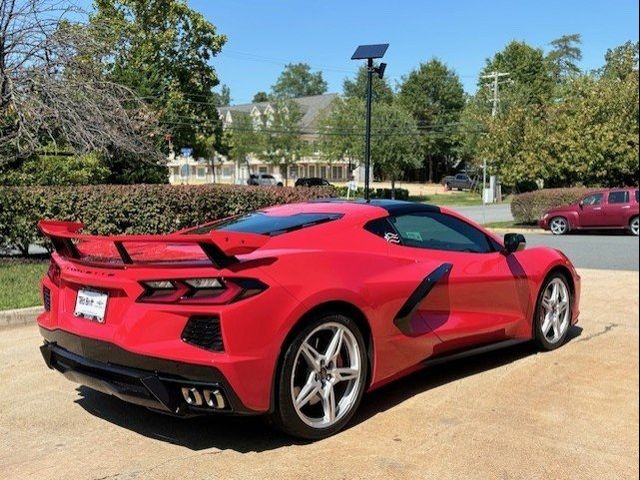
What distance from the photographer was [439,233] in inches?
202

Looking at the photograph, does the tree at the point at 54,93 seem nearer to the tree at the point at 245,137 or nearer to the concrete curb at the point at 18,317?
the concrete curb at the point at 18,317

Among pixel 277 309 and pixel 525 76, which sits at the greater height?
pixel 525 76

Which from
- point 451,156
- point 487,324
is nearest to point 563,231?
Answer: point 487,324

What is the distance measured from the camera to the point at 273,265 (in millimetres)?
3721

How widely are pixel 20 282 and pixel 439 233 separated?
6383mm

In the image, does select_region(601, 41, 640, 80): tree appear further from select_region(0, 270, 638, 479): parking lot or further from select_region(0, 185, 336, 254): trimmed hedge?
select_region(0, 185, 336, 254): trimmed hedge

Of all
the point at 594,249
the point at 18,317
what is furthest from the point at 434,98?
the point at 18,317

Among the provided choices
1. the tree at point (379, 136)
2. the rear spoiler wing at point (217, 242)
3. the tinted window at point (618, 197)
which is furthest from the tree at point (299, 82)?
the rear spoiler wing at point (217, 242)

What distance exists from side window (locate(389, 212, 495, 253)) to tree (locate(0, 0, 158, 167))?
328 inches

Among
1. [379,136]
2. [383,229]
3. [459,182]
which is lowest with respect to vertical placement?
[383,229]

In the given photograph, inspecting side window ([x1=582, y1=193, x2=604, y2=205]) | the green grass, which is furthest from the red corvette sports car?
side window ([x1=582, y1=193, x2=604, y2=205])

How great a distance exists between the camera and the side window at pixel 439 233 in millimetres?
4793

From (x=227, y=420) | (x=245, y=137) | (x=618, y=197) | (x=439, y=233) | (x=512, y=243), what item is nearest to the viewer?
(x=227, y=420)

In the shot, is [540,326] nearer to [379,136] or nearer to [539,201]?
[539,201]
